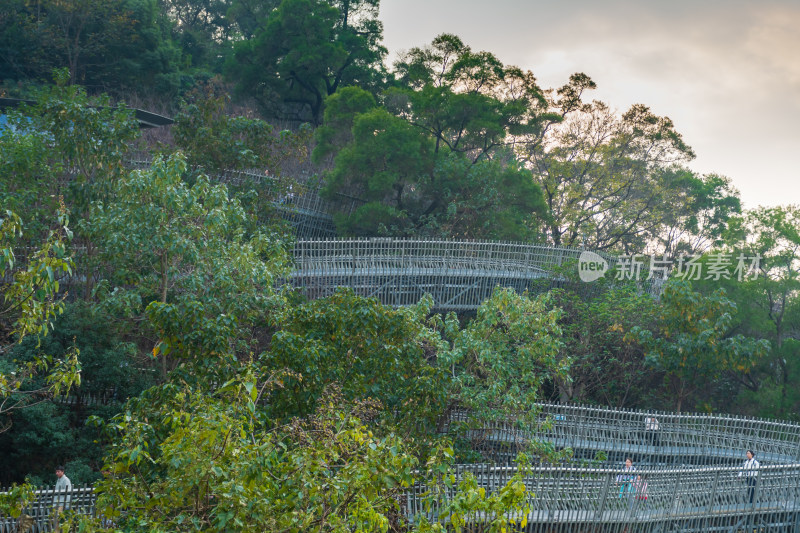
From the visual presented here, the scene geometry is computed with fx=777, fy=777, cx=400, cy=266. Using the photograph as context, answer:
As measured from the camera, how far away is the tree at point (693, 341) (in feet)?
61.2

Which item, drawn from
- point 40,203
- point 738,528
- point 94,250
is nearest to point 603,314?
point 738,528

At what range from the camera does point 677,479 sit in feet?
39.7

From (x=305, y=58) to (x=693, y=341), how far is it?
69.2 ft

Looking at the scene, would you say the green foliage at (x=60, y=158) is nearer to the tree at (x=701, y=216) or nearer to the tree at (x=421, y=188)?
the tree at (x=421, y=188)

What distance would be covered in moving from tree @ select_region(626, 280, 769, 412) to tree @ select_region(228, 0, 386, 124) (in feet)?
63.2

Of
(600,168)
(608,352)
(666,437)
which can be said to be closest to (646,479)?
(666,437)

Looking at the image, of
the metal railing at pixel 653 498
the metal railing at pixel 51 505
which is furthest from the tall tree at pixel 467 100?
the metal railing at pixel 51 505

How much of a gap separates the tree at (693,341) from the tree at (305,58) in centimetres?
1926

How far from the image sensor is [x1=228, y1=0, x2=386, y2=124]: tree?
33.4m

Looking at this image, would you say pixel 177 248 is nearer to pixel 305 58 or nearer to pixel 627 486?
pixel 627 486

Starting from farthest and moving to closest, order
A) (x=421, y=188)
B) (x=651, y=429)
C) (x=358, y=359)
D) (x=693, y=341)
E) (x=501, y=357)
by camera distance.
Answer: (x=421, y=188)
(x=693, y=341)
(x=651, y=429)
(x=501, y=357)
(x=358, y=359)

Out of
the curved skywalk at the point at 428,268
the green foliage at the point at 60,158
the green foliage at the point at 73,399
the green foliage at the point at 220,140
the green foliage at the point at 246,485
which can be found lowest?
the green foliage at the point at 73,399

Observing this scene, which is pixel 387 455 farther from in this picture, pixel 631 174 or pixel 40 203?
pixel 631 174

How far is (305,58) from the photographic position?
3312cm
